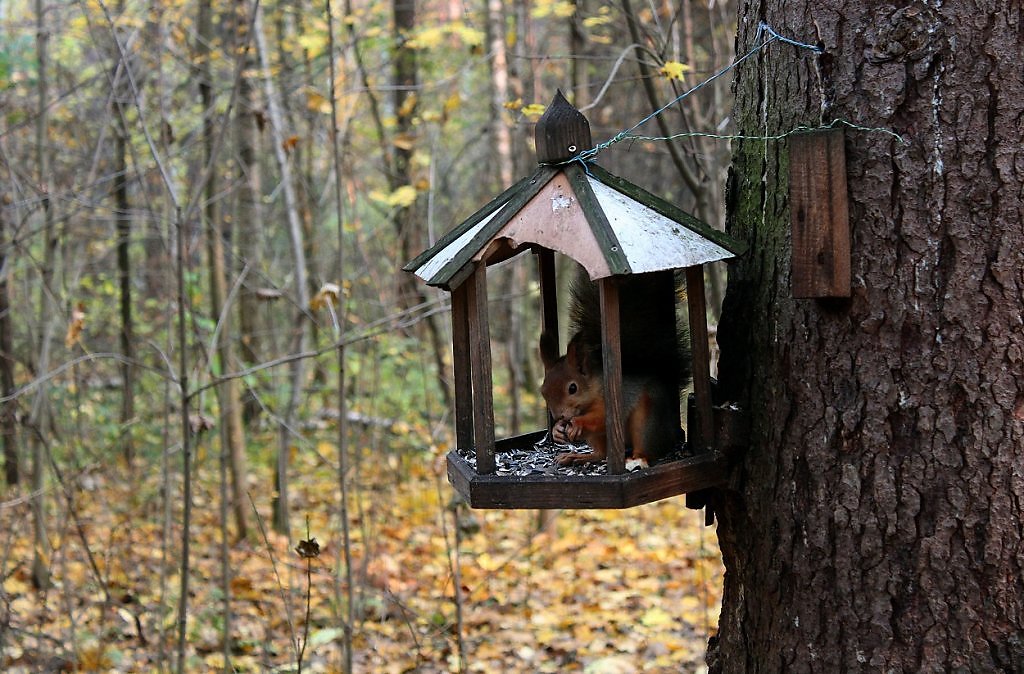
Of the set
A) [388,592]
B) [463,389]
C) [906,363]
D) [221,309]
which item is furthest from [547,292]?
[221,309]

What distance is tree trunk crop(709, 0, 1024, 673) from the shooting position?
1742mm

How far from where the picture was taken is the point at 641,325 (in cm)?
222

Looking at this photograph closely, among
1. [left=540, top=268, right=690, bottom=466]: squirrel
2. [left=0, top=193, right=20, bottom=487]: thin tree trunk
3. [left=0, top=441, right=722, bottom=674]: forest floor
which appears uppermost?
[left=540, top=268, right=690, bottom=466]: squirrel

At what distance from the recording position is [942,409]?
1782 millimetres

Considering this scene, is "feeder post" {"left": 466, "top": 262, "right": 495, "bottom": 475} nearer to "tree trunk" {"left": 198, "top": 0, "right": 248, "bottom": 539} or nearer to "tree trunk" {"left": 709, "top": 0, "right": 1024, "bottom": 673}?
"tree trunk" {"left": 709, "top": 0, "right": 1024, "bottom": 673}

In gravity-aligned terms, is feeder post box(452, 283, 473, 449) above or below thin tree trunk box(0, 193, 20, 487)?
above

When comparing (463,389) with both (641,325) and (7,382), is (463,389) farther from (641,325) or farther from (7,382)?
(7,382)

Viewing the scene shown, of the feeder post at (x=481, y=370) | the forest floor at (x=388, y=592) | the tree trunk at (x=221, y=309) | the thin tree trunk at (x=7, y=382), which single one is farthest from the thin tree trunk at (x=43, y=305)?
the feeder post at (x=481, y=370)

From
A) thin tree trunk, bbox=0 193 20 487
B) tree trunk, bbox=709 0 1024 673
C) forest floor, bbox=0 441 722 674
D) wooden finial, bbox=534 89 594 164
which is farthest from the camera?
thin tree trunk, bbox=0 193 20 487

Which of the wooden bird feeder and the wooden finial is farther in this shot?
the wooden finial

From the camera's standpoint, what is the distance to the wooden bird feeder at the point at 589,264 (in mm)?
1872

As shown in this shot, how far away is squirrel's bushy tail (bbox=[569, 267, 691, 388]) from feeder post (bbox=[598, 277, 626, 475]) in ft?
0.85

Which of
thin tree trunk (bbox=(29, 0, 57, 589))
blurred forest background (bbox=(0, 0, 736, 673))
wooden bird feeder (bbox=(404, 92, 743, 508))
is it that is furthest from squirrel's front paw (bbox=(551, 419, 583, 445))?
thin tree trunk (bbox=(29, 0, 57, 589))

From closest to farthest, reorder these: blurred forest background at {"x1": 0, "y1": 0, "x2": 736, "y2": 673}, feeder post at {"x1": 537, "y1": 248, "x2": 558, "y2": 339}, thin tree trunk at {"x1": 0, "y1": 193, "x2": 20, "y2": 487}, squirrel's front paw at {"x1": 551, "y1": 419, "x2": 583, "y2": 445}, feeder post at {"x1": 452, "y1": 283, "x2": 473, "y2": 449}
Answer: squirrel's front paw at {"x1": 551, "y1": 419, "x2": 583, "y2": 445}, feeder post at {"x1": 452, "y1": 283, "x2": 473, "y2": 449}, feeder post at {"x1": 537, "y1": 248, "x2": 558, "y2": 339}, blurred forest background at {"x1": 0, "y1": 0, "x2": 736, "y2": 673}, thin tree trunk at {"x1": 0, "y1": 193, "x2": 20, "y2": 487}
